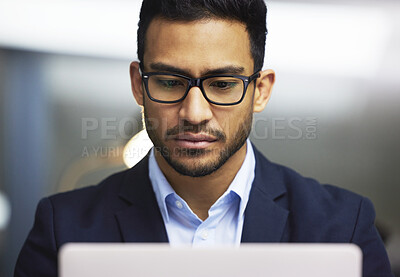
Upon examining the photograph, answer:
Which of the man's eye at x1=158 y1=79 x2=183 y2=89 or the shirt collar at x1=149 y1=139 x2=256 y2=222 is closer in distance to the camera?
the man's eye at x1=158 y1=79 x2=183 y2=89

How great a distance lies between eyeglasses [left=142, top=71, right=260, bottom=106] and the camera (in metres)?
1.60

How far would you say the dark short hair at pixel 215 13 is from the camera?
163 cm

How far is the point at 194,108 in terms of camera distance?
1.57 meters

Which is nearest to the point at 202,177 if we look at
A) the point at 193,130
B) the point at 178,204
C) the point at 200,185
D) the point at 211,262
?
the point at 200,185

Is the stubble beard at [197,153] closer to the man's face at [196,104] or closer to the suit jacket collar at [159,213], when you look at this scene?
the man's face at [196,104]

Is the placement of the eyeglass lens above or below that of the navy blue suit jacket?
above

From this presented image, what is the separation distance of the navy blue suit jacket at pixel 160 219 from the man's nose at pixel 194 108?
350mm

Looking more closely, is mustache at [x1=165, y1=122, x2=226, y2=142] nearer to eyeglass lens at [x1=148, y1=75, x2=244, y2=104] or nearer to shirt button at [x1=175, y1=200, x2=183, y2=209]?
eyeglass lens at [x1=148, y1=75, x2=244, y2=104]

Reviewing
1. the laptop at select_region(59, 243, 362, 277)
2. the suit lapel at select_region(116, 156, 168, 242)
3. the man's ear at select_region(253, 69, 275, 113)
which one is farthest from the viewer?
the man's ear at select_region(253, 69, 275, 113)

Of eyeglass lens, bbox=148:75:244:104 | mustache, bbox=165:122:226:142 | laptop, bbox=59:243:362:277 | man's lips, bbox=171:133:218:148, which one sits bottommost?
laptop, bbox=59:243:362:277

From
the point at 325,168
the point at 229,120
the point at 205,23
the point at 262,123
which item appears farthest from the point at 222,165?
the point at 325,168

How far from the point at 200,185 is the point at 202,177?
30mm

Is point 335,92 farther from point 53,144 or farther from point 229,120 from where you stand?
point 53,144

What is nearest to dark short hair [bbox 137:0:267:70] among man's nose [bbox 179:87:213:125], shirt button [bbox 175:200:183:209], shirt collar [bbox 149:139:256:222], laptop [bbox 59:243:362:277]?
man's nose [bbox 179:87:213:125]
